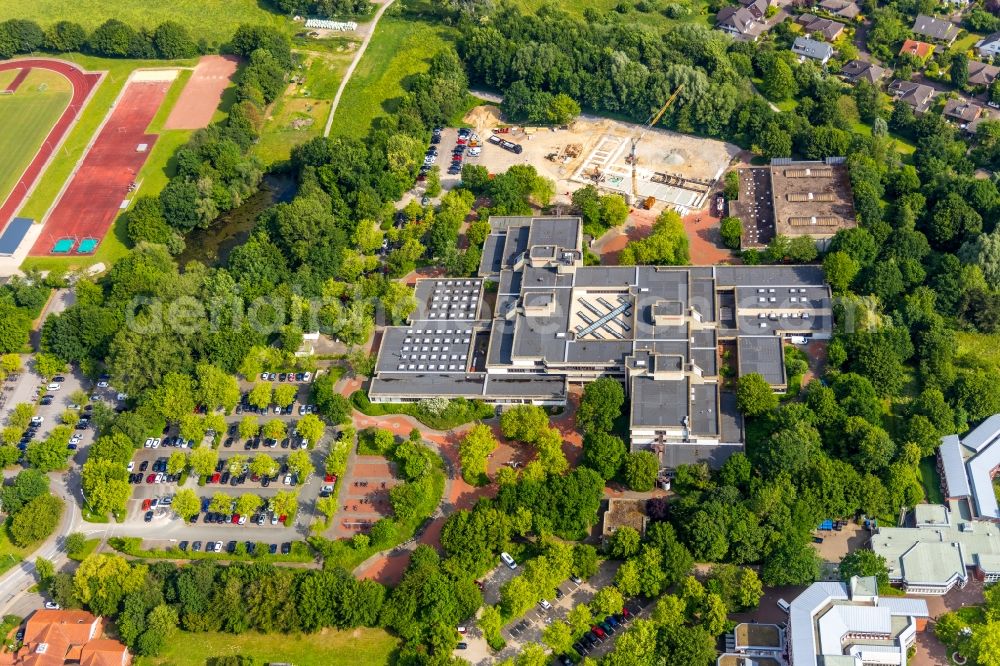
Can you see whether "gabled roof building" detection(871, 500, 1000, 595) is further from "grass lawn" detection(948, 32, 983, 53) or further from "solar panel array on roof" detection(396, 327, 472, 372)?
"grass lawn" detection(948, 32, 983, 53)

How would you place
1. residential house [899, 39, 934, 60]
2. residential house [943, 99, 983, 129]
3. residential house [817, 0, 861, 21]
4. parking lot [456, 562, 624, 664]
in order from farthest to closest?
residential house [817, 0, 861, 21] → residential house [899, 39, 934, 60] → residential house [943, 99, 983, 129] → parking lot [456, 562, 624, 664]

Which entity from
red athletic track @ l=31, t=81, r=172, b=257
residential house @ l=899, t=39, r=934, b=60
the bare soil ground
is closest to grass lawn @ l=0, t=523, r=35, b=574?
red athletic track @ l=31, t=81, r=172, b=257

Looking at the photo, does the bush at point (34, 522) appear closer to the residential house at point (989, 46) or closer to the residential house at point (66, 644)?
the residential house at point (66, 644)

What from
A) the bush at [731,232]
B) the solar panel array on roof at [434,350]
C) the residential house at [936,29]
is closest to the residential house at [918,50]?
the residential house at [936,29]

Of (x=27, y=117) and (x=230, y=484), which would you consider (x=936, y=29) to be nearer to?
(x=230, y=484)

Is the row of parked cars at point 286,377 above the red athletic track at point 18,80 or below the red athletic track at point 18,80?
below

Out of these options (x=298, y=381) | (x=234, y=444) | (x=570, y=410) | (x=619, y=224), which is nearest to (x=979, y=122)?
(x=619, y=224)
